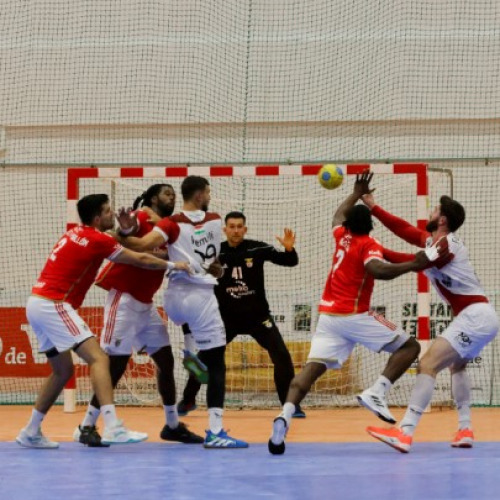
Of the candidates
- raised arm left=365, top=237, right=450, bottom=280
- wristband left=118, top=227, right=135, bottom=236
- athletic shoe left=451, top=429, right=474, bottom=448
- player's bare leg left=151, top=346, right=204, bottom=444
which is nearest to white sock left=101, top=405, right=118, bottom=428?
player's bare leg left=151, top=346, right=204, bottom=444

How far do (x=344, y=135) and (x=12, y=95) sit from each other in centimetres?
572

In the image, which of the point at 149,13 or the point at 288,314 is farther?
the point at 149,13

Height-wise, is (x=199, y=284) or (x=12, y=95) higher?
(x=12, y=95)

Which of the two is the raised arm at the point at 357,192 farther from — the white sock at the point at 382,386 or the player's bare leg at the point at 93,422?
the player's bare leg at the point at 93,422

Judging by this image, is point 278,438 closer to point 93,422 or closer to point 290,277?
point 93,422

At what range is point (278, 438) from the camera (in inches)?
301

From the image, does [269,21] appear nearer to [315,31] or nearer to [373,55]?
[315,31]

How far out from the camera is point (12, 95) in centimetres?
1712

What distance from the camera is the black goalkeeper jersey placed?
35.7 feet

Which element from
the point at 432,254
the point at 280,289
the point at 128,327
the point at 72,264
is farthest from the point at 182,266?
the point at 280,289

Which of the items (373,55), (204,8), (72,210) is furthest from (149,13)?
(72,210)

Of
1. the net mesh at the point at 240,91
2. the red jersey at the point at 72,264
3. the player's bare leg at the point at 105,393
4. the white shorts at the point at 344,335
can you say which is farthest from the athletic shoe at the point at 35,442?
the net mesh at the point at 240,91

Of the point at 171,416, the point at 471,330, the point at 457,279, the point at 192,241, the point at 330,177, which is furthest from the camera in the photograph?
the point at 330,177

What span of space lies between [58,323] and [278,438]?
2.03 metres
